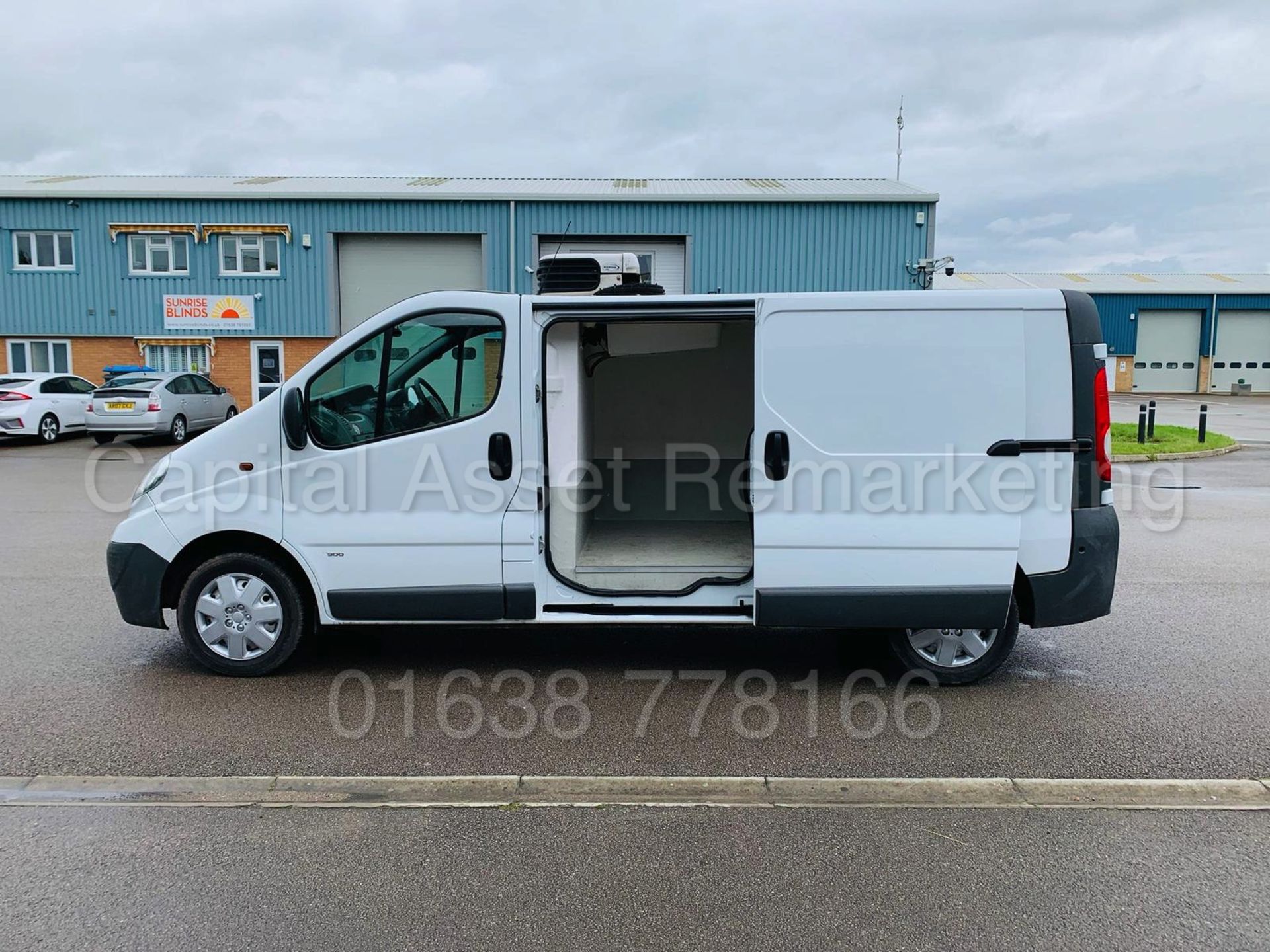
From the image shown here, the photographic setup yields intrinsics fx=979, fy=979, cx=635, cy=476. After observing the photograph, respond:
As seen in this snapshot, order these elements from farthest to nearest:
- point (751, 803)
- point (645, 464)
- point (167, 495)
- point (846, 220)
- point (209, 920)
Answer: point (846, 220)
point (645, 464)
point (167, 495)
point (751, 803)
point (209, 920)

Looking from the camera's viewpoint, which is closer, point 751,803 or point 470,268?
point 751,803

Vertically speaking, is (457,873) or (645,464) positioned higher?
(645,464)

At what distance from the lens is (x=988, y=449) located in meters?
4.91

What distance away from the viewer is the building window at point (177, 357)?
2748 cm

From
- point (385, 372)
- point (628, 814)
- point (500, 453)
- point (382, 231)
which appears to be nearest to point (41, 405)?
point (382, 231)

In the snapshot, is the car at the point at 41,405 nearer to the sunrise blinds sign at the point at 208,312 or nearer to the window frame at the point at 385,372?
the sunrise blinds sign at the point at 208,312

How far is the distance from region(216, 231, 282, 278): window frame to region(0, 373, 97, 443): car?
19.7ft

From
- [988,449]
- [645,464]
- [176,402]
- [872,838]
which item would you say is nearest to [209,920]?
[872,838]

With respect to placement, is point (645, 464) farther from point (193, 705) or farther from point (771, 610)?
point (193, 705)

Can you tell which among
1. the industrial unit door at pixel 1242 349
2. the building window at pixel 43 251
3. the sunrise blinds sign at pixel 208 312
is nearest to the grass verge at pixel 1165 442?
the sunrise blinds sign at pixel 208 312

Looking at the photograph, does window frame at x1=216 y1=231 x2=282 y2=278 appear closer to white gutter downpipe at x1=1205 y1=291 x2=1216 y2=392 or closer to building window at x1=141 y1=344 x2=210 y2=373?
building window at x1=141 y1=344 x2=210 y2=373

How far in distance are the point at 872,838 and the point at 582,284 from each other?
322 cm

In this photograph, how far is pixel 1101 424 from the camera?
4898 millimetres

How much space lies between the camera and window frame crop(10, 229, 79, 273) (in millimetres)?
27203
